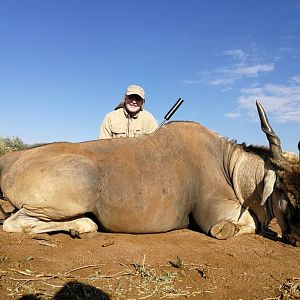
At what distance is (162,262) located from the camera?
3.78m

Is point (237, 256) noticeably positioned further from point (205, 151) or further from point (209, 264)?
point (205, 151)

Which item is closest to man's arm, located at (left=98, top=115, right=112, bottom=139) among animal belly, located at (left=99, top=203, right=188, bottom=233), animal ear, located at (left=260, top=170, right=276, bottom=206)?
animal belly, located at (left=99, top=203, right=188, bottom=233)

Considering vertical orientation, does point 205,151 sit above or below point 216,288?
above

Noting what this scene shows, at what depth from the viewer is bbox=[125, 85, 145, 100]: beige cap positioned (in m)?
7.27

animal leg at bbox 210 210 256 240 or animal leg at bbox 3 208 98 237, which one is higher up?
animal leg at bbox 3 208 98 237

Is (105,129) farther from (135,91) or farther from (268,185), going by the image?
(268,185)

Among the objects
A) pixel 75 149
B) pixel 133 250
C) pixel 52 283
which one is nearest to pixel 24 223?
pixel 75 149

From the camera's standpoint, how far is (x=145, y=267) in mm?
3541

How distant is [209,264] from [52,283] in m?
1.48

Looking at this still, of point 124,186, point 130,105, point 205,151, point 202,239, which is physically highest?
point 130,105

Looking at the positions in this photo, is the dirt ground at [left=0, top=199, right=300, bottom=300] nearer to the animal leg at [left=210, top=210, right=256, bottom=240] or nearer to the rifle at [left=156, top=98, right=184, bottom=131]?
the animal leg at [left=210, top=210, right=256, bottom=240]

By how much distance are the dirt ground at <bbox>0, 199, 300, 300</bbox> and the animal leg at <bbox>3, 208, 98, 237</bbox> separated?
0.11m

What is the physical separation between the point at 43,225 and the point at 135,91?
3.34m

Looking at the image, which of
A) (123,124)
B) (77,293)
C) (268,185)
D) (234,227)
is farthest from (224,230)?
(123,124)
